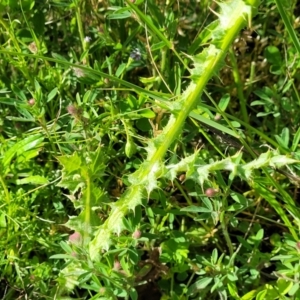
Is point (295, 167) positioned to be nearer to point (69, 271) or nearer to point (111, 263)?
point (111, 263)

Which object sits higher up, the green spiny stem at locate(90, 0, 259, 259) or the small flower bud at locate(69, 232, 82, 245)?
the green spiny stem at locate(90, 0, 259, 259)

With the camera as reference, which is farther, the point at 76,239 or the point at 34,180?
the point at 34,180

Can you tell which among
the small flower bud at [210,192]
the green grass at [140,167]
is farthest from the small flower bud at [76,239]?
the small flower bud at [210,192]

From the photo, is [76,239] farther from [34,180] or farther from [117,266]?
[34,180]

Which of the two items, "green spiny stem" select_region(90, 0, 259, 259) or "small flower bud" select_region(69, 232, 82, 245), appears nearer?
"green spiny stem" select_region(90, 0, 259, 259)

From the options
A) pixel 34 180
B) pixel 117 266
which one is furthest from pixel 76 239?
pixel 34 180

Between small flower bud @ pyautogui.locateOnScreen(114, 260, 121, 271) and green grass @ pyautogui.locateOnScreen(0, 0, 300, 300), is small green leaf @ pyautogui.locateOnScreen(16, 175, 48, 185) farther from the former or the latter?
small flower bud @ pyautogui.locateOnScreen(114, 260, 121, 271)

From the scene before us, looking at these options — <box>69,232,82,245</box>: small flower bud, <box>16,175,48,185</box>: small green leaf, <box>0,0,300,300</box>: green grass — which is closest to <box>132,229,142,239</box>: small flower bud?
<box>0,0,300,300</box>: green grass

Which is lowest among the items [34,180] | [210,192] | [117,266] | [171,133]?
[117,266]

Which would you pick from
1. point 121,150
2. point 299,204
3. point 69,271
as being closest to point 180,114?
point 121,150
